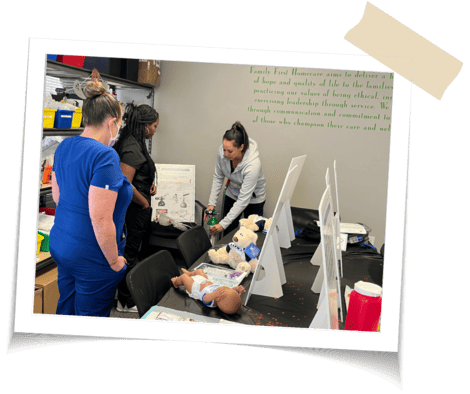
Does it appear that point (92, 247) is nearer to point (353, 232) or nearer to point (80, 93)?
point (80, 93)

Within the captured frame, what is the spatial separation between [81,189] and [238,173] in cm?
210

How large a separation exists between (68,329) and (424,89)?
2.05m

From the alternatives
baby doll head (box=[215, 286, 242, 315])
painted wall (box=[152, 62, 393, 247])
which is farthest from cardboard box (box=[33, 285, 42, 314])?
painted wall (box=[152, 62, 393, 247])

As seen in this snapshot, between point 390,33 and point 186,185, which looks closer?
point 390,33

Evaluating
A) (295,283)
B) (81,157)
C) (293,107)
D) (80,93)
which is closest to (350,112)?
(293,107)

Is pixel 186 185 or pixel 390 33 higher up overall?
pixel 390 33

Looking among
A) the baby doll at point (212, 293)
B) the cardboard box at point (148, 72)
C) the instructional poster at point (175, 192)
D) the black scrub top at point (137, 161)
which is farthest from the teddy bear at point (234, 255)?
the cardboard box at point (148, 72)

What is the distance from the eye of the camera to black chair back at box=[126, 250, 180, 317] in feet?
5.74

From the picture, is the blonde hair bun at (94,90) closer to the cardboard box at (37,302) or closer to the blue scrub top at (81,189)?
the blue scrub top at (81,189)

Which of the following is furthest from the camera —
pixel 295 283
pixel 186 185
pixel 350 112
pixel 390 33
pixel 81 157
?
pixel 186 185

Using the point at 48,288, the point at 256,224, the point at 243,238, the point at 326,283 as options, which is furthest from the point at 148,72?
the point at 326,283

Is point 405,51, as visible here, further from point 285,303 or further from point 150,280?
point 150,280

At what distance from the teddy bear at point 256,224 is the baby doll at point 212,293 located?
1179 mm

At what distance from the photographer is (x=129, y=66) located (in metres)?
3.75
